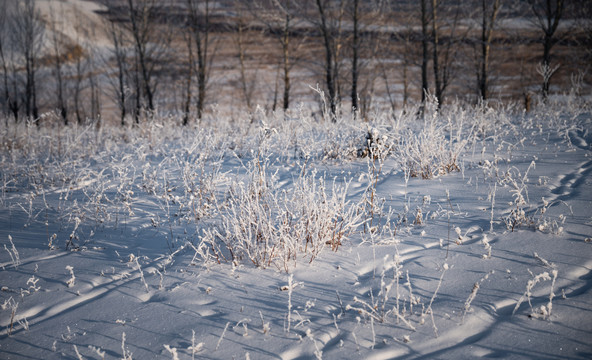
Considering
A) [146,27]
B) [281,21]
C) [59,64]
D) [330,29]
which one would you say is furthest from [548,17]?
[59,64]

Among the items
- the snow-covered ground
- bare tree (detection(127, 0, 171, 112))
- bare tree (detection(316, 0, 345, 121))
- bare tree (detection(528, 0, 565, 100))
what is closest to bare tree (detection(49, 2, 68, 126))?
bare tree (detection(127, 0, 171, 112))

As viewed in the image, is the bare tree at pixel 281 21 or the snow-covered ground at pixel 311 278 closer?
the snow-covered ground at pixel 311 278

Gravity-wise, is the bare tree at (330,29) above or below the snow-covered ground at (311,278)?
above

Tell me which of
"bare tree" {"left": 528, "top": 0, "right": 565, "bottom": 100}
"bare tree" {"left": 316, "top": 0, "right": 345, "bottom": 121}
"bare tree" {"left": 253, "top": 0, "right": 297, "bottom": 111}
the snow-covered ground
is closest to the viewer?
the snow-covered ground

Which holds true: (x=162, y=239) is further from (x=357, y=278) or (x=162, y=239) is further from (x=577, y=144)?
(x=577, y=144)

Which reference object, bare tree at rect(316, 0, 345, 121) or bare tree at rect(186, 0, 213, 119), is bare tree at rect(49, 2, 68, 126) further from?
bare tree at rect(316, 0, 345, 121)

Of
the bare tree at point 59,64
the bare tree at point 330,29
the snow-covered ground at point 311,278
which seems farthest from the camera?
the bare tree at point 59,64

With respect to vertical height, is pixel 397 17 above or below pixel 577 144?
above

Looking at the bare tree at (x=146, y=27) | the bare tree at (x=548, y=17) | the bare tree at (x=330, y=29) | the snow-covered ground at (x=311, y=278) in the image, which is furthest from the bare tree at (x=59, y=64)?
the bare tree at (x=548, y=17)

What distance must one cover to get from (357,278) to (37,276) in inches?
98.2

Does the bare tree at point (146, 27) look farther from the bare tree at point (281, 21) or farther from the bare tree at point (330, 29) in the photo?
the bare tree at point (330, 29)

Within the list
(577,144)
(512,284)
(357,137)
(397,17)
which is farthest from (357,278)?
(397,17)

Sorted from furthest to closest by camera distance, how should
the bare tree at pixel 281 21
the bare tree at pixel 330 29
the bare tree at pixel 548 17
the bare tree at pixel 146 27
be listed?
the bare tree at pixel 146 27 < the bare tree at pixel 548 17 < the bare tree at pixel 281 21 < the bare tree at pixel 330 29

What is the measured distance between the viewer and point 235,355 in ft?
5.39
